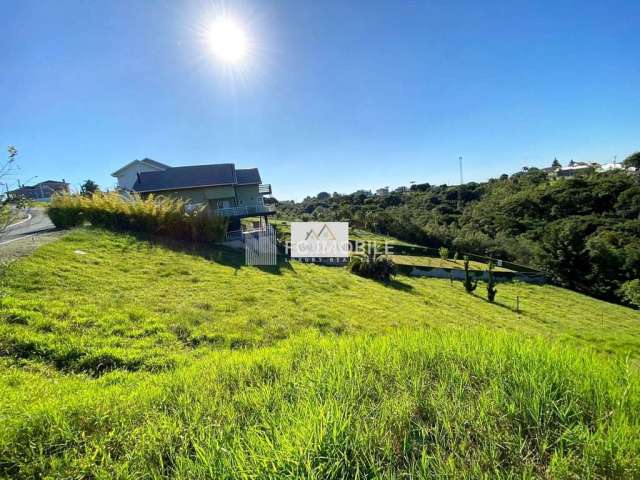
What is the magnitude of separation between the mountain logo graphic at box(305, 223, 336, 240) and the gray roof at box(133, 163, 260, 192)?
28.5 feet

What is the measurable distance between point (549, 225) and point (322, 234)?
37.8 metres

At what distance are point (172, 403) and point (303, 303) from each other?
4.54 metres

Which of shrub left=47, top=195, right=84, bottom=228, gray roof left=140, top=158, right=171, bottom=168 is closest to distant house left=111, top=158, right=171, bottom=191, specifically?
gray roof left=140, top=158, right=171, bottom=168

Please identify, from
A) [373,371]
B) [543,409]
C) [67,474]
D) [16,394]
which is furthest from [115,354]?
[543,409]

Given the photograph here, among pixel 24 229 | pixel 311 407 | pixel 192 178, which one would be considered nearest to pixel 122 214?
pixel 24 229

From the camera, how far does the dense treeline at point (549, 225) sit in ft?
84.2

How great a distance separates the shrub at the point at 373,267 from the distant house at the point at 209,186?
7576 mm

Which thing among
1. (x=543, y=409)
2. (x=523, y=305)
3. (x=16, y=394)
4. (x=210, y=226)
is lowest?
(x=523, y=305)

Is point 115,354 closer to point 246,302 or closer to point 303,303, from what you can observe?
point 246,302

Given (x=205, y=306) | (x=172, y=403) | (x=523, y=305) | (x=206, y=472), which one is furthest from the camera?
(x=523, y=305)

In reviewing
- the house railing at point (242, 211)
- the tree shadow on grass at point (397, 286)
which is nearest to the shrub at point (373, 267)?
the tree shadow on grass at point (397, 286)

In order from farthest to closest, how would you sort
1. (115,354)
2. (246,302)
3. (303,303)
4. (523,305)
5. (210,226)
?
(523,305) → (210,226) → (303,303) → (246,302) → (115,354)

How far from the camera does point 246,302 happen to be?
592 cm

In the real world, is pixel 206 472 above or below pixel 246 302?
above
